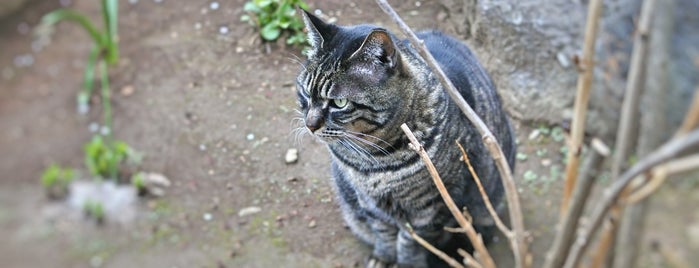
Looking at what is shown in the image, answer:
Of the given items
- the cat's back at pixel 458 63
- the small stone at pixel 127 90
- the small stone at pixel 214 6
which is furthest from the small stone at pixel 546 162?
the small stone at pixel 127 90

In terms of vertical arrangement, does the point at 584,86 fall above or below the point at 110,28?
above

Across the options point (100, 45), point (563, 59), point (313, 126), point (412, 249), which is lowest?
point (412, 249)

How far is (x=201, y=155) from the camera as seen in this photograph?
218 cm

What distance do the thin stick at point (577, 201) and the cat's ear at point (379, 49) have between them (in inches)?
22.2

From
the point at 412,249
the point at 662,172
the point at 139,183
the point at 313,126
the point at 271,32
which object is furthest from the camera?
the point at 139,183

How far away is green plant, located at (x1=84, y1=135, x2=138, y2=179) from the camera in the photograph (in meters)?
2.08

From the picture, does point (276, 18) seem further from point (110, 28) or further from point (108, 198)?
point (108, 198)

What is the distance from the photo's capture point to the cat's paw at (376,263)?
6.67 feet

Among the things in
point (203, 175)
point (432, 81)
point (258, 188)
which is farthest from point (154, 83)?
point (432, 81)

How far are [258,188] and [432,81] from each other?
670mm

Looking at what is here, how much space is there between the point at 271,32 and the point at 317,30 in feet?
1.60

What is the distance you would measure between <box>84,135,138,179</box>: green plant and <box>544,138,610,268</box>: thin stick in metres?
1.45

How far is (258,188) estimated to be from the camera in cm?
203

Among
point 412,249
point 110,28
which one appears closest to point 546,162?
point 412,249
